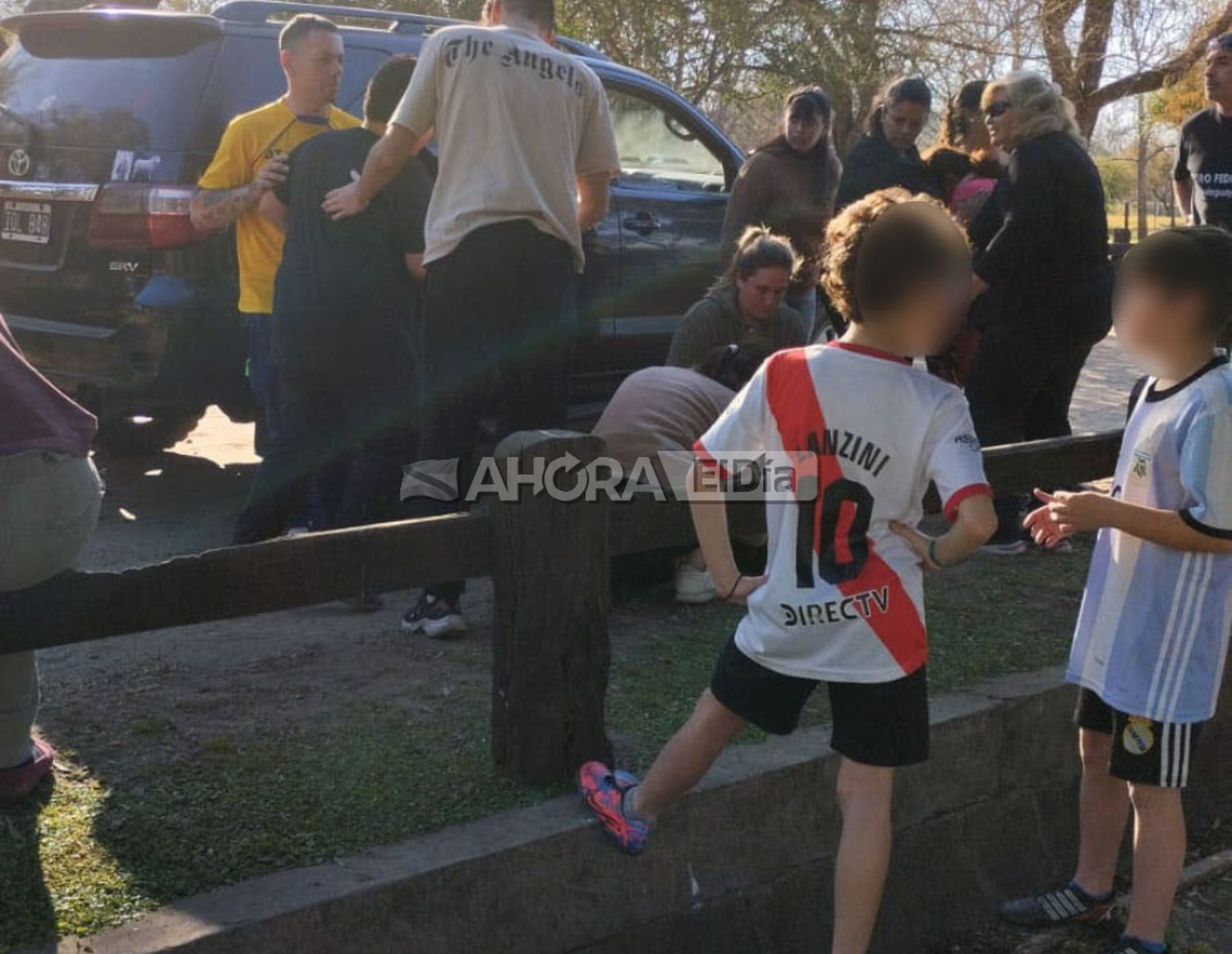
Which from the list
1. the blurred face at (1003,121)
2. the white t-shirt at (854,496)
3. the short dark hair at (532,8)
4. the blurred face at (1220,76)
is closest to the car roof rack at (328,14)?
the short dark hair at (532,8)

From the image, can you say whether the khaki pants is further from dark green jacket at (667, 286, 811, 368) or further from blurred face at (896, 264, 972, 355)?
dark green jacket at (667, 286, 811, 368)

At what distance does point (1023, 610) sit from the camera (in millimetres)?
5414

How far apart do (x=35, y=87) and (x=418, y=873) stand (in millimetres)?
5007

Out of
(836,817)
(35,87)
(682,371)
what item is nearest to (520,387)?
(682,371)

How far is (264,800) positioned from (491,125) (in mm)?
2139

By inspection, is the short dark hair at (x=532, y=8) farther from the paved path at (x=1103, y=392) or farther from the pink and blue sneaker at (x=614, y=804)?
the paved path at (x=1103, y=392)

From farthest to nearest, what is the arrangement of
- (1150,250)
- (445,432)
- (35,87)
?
1. (35,87)
2. (445,432)
3. (1150,250)

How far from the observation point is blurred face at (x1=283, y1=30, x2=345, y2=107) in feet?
18.2

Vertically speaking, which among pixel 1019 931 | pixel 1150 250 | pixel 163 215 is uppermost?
pixel 1150 250

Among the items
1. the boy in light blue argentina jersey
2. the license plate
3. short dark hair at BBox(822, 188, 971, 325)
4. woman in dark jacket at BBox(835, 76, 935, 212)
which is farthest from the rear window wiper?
the boy in light blue argentina jersey

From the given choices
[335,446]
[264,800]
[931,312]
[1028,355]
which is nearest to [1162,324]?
[931,312]

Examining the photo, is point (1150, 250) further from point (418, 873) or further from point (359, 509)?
point (359, 509)

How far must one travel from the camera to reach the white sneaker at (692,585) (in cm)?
522

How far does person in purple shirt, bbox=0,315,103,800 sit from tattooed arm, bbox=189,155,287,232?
2.43 meters
